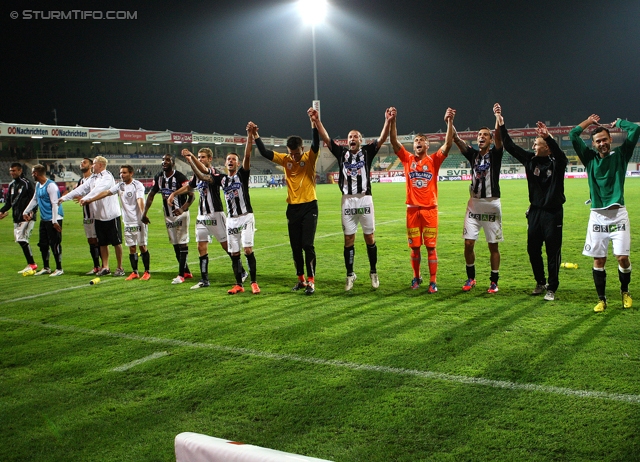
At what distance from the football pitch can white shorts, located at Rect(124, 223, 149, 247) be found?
124cm

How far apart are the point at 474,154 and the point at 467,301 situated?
2.03 m

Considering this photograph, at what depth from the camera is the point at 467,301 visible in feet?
22.4

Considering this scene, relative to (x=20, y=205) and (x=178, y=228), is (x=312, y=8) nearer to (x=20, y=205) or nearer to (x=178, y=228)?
(x=20, y=205)

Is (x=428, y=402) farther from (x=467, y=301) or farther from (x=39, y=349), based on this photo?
(x=39, y=349)

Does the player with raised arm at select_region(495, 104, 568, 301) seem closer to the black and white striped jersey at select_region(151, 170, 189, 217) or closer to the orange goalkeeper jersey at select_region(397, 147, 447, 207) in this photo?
the orange goalkeeper jersey at select_region(397, 147, 447, 207)

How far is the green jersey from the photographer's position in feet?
19.6

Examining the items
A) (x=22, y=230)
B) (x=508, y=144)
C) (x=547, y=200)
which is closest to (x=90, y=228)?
(x=22, y=230)

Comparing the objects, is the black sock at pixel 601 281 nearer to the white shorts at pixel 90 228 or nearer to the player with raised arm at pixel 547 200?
the player with raised arm at pixel 547 200

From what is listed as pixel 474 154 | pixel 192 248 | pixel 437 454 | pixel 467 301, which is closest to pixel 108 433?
pixel 437 454

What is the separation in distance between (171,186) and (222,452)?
7.55 metres

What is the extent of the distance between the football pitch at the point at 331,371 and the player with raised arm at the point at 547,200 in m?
0.54

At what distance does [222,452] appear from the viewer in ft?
6.54

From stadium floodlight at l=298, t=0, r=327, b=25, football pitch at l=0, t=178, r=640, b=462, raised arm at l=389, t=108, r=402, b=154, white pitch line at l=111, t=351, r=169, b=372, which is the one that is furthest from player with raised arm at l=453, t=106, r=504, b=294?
stadium floodlight at l=298, t=0, r=327, b=25

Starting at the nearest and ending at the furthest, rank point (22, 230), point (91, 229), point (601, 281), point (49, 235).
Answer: point (601, 281)
point (91, 229)
point (49, 235)
point (22, 230)
